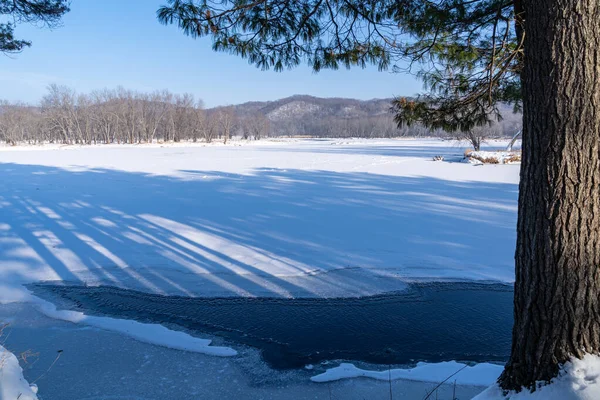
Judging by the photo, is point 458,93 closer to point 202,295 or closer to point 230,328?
point 230,328

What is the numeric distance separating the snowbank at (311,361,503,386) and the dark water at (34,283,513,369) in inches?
7.4

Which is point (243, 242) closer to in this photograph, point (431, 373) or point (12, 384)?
point (431, 373)

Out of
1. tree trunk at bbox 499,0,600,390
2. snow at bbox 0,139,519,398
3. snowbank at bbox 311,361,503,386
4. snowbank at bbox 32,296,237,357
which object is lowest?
→ snowbank at bbox 311,361,503,386

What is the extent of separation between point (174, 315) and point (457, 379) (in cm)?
338

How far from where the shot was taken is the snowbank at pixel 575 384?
186 cm

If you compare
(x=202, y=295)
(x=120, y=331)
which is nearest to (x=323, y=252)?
(x=202, y=295)

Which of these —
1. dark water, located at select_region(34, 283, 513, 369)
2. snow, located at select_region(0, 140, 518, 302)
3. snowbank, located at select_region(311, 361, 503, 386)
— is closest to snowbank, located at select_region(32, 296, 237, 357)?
dark water, located at select_region(34, 283, 513, 369)

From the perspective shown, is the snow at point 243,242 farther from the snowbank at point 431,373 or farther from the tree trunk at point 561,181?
the tree trunk at point 561,181

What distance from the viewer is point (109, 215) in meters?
10.3

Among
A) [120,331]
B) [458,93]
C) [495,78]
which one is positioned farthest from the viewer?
[120,331]

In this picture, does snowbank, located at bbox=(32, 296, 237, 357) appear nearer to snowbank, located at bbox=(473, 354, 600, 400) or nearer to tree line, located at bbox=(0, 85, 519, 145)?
snowbank, located at bbox=(473, 354, 600, 400)

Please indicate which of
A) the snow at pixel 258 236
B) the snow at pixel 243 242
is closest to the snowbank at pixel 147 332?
the snow at pixel 243 242

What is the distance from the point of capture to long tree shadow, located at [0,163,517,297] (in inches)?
248

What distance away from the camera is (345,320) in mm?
4961
